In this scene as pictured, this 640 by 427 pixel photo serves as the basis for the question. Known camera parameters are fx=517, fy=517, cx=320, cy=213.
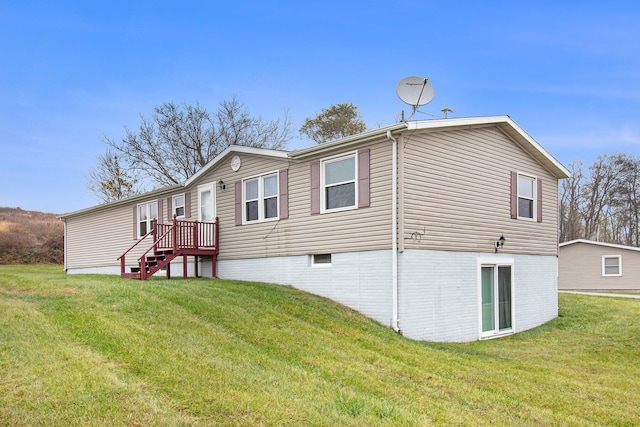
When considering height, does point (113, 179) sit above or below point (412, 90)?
below

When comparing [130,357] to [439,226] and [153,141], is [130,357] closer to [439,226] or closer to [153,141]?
[439,226]

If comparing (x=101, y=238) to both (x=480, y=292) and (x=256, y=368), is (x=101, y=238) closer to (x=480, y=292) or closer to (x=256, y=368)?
(x=480, y=292)

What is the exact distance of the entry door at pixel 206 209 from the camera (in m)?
15.6

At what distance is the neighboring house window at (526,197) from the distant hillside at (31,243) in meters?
28.7

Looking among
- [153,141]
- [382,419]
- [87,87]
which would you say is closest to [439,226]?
[382,419]

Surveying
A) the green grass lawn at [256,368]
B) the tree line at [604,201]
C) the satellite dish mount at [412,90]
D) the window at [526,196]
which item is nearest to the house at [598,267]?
the window at [526,196]

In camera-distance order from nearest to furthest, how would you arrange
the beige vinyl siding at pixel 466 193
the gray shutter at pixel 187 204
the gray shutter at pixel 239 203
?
1. the beige vinyl siding at pixel 466 193
2. the gray shutter at pixel 239 203
3. the gray shutter at pixel 187 204

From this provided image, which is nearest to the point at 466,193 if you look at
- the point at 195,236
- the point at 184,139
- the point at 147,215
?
the point at 195,236

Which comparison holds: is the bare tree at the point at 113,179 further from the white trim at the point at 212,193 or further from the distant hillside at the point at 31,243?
the white trim at the point at 212,193

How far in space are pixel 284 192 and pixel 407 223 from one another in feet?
12.8

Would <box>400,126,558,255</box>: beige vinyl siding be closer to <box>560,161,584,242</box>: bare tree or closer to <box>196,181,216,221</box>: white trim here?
<box>196,181,216,221</box>: white trim

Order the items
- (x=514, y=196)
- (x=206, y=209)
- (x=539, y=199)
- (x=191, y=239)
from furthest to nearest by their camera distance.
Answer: (x=206, y=209), (x=191, y=239), (x=539, y=199), (x=514, y=196)

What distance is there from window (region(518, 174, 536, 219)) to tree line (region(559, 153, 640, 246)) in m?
27.0

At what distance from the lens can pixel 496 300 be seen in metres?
13.0
